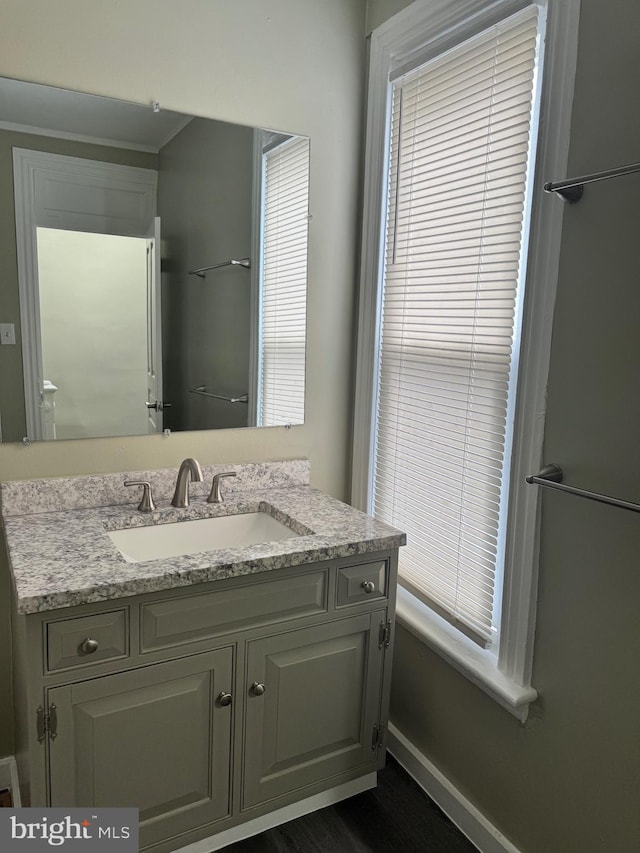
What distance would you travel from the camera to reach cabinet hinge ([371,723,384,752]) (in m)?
1.78

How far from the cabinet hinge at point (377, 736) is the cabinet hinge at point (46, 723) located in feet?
2.95

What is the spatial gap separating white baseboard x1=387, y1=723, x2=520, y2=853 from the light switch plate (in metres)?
1.70

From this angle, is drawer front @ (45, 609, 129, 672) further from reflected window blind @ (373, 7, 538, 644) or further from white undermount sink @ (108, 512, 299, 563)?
reflected window blind @ (373, 7, 538, 644)

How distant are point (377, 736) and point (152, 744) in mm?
689

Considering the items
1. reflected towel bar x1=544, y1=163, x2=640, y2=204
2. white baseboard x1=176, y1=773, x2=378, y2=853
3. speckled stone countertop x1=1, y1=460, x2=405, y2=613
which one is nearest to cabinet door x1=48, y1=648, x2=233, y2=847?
white baseboard x1=176, y1=773, x2=378, y2=853

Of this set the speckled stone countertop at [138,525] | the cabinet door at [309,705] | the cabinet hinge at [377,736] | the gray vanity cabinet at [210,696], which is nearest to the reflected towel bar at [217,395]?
the speckled stone countertop at [138,525]

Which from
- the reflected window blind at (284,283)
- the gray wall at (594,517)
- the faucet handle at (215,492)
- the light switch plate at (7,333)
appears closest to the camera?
the gray wall at (594,517)

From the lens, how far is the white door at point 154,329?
1.79 m

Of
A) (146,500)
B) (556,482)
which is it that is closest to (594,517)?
(556,482)

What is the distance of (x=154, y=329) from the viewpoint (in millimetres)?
1824

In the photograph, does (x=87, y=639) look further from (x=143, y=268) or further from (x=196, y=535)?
(x=143, y=268)

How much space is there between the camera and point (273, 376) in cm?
208

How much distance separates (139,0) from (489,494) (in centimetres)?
166

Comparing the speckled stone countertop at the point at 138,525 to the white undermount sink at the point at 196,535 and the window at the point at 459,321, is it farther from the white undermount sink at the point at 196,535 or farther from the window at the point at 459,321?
the window at the point at 459,321
